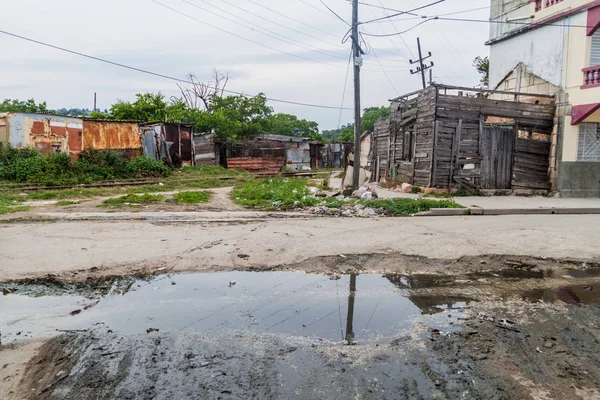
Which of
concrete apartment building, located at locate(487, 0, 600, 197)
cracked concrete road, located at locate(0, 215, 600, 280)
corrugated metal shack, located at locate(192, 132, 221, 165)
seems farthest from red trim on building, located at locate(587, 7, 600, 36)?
corrugated metal shack, located at locate(192, 132, 221, 165)

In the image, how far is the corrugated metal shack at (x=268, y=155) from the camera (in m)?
30.2

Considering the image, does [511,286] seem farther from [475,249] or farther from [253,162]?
[253,162]

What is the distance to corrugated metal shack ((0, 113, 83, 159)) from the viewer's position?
59.8 feet

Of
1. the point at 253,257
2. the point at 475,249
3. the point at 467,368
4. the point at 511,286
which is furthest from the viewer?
the point at 475,249

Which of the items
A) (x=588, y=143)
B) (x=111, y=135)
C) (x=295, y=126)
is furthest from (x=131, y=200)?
(x=295, y=126)

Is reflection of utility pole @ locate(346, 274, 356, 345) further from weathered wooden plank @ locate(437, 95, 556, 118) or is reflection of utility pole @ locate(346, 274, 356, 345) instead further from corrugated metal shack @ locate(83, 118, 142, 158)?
corrugated metal shack @ locate(83, 118, 142, 158)

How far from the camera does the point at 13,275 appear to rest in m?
5.44

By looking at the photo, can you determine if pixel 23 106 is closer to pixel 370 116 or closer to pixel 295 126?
pixel 295 126

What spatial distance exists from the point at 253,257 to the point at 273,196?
26.1 ft

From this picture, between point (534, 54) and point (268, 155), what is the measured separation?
63.0 ft

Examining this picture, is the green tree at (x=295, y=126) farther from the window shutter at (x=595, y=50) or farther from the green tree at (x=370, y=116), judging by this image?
the window shutter at (x=595, y=50)

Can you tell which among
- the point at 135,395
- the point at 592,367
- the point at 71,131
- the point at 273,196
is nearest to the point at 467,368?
the point at 592,367

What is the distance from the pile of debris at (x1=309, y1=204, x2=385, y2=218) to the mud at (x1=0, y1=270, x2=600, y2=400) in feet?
19.0

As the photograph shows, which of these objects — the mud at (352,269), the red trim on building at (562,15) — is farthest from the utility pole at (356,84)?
the mud at (352,269)
